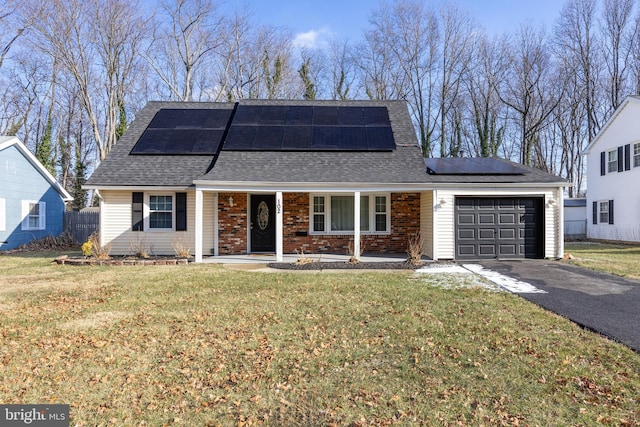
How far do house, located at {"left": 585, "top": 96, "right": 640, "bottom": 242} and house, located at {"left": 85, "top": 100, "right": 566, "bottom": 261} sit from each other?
8.09m

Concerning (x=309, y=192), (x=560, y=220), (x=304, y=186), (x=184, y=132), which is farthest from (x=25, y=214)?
(x=560, y=220)

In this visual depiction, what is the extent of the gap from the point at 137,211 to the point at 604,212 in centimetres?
2083

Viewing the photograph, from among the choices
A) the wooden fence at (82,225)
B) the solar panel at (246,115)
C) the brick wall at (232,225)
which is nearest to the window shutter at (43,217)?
the wooden fence at (82,225)

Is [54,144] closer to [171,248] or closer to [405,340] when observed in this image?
[171,248]

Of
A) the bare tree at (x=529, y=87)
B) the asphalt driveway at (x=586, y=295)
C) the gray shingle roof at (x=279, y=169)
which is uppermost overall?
the bare tree at (x=529, y=87)

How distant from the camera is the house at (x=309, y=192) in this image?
11516 millimetres

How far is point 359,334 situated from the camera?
5.03m

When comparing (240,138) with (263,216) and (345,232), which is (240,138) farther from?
(345,232)

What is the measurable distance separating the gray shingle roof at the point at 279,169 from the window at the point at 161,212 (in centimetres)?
83

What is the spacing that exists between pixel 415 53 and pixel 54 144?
26641mm

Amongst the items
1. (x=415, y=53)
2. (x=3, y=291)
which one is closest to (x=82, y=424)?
(x=3, y=291)

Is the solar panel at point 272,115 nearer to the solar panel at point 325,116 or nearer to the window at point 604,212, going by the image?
the solar panel at point 325,116

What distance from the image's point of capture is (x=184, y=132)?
1416cm

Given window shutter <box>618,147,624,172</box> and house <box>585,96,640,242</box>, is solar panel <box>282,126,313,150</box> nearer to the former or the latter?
house <box>585,96,640,242</box>
